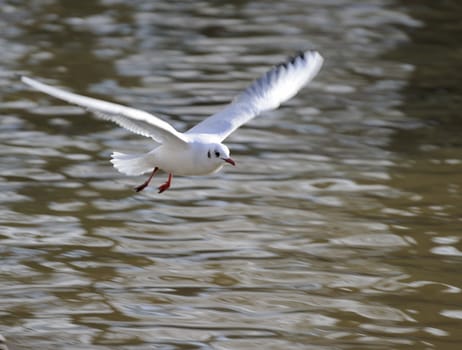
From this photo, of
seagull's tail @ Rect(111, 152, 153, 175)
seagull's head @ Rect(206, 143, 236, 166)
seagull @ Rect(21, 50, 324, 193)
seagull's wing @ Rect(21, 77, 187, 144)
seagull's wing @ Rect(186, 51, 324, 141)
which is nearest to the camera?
seagull's wing @ Rect(21, 77, 187, 144)

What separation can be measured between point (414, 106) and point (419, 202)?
320 cm

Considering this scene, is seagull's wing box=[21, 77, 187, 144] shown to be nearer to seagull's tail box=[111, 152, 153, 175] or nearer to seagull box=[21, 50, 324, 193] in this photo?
seagull box=[21, 50, 324, 193]

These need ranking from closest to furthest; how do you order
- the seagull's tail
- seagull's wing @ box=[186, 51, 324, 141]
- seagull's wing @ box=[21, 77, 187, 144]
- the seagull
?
seagull's wing @ box=[21, 77, 187, 144] < the seagull < the seagull's tail < seagull's wing @ box=[186, 51, 324, 141]

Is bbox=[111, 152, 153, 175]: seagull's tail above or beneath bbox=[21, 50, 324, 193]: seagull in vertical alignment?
beneath

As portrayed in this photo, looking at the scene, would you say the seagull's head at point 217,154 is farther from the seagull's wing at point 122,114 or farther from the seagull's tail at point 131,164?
the seagull's tail at point 131,164

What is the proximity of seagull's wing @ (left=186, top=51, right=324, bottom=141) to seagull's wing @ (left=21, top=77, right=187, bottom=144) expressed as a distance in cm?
87

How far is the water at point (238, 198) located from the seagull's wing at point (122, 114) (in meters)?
1.11

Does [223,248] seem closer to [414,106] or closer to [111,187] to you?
[111,187]

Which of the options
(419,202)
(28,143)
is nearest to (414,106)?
(419,202)

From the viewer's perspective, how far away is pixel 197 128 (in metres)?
8.41

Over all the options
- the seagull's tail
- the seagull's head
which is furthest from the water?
the seagull's head

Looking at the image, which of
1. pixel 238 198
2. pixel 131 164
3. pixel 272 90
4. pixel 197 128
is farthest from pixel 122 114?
pixel 238 198

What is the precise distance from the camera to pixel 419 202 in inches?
393

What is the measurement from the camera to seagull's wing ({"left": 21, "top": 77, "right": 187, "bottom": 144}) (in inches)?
240
